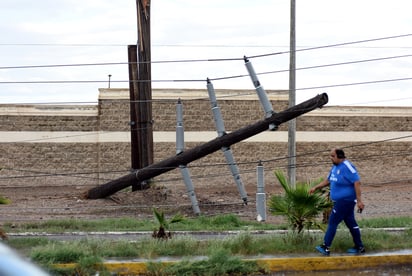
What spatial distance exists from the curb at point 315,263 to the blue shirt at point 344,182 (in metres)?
0.93

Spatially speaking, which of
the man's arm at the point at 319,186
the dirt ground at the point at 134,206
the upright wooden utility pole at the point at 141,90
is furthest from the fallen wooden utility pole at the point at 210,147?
the man's arm at the point at 319,186

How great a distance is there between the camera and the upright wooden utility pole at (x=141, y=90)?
920 inches

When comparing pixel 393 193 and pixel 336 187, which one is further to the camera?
pixel 393 193

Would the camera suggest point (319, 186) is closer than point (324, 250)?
No

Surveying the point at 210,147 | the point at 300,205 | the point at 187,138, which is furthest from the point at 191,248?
the point at 187,138

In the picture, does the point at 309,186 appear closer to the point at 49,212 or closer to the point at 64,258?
the point at 64,258

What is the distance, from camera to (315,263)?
11.5m

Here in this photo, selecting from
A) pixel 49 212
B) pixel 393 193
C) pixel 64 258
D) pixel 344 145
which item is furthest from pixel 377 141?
pixel 64 258

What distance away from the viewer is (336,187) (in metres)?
11.6

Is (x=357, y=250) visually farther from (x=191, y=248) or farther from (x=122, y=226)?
(x=122, y=226)

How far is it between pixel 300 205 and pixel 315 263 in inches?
46.4

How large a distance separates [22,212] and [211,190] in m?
10.6

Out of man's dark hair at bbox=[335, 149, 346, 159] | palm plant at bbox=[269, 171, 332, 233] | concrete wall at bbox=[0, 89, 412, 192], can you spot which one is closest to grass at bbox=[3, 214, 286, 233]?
palm plant at bbox=[269, 171, 332, 233]

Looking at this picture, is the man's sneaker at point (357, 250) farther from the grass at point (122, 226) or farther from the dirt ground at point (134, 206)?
the dirt ground at point (134, 206)
